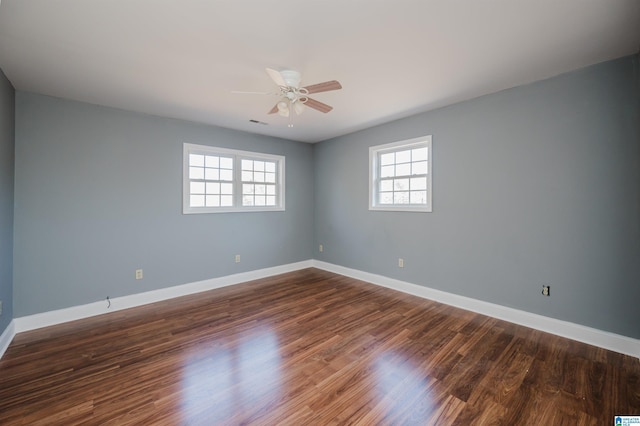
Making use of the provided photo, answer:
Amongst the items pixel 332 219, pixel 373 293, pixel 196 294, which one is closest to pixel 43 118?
pixel 196 294

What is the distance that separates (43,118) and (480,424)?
4.84 m

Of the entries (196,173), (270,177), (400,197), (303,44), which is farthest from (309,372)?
(270,177)

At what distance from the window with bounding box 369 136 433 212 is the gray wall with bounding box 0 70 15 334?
14.0 feet

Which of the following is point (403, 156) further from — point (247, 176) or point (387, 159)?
point (247, 176)

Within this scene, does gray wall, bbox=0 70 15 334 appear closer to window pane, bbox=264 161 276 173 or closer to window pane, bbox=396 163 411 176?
window pane, bbox=264 161 276 173

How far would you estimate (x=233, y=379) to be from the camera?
1.96 meters

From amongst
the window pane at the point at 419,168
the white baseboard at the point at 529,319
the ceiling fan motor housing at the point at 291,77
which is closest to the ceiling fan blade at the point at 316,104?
the ceiling fan motor housing at the point at 291,77

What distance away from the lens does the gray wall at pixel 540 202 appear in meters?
2.30

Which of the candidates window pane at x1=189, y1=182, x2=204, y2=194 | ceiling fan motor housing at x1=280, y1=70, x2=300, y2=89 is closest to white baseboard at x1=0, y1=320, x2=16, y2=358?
window pane at x1=189, y1=182, x2=204, y2=194

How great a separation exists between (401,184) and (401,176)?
0.12 metres

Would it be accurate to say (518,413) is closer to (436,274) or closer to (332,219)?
(436,274)

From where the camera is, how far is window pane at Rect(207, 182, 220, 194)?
13.7 ft

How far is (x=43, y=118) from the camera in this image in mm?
2900

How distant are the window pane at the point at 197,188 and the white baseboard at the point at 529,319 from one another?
10.3ft
